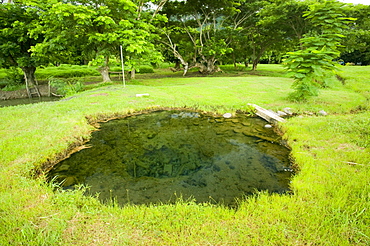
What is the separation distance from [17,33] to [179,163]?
62.5 feet

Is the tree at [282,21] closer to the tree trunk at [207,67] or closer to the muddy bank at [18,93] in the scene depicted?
the tree trunk at [207,67]

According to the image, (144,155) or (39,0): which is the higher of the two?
(39,0)

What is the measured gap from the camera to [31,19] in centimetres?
1689

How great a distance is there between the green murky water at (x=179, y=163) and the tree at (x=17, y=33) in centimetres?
1410

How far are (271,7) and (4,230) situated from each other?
2481cm

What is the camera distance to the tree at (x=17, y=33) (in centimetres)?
1551

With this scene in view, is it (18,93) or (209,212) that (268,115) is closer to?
(209,212)

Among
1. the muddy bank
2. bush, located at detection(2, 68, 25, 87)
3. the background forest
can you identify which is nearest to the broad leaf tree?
the background forest

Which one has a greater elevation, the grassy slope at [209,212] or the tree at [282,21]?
the tree at [282,21]

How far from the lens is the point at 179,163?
17.3 ft

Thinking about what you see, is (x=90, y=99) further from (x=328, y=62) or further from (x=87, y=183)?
(x=328, y=62)

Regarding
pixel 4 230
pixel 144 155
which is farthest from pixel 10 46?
pixel 4 230

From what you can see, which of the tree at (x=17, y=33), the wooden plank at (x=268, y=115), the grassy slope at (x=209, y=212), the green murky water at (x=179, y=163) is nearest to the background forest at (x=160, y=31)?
the tree at (x=17, y=33)

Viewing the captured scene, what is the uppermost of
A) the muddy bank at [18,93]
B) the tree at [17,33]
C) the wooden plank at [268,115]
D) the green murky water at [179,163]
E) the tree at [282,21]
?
the tree at [282,21]
